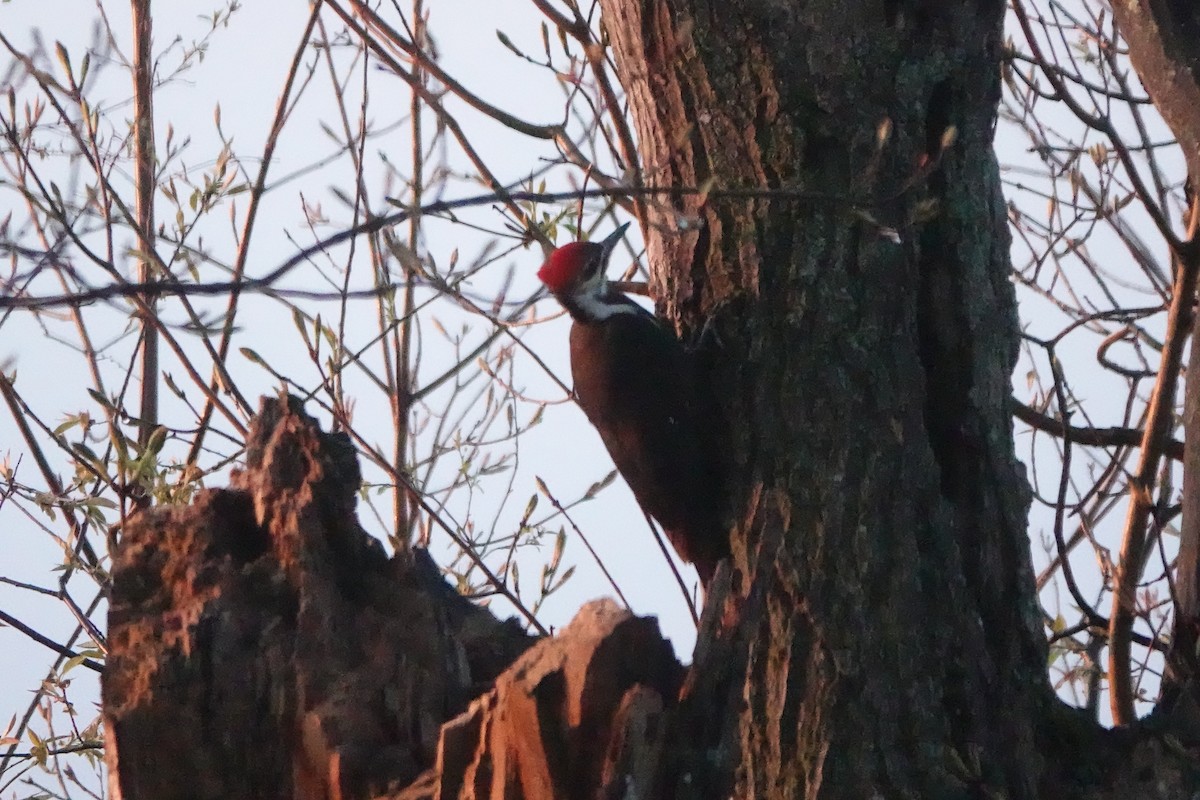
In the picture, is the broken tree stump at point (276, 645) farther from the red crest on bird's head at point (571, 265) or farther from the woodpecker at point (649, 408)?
the red crest on bird's head at point (571, 265)

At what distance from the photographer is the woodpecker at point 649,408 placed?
247cm

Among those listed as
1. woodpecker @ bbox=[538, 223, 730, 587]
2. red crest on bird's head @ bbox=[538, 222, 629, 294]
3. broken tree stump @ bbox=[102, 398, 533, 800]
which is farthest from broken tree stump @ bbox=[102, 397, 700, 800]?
red crest on bird's head @ bbox=[538, 222, 629, 294]

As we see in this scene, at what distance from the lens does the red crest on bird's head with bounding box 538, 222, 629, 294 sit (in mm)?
3230

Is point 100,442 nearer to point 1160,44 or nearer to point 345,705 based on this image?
point 345,705

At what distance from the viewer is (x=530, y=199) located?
1496 millimetres

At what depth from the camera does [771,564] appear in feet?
6.63

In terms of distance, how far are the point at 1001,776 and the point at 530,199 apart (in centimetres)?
127

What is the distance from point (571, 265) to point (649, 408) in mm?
691

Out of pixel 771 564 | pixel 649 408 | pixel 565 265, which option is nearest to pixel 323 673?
pixel 771 564

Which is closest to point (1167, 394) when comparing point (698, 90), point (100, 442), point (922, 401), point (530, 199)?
point (922, 401)

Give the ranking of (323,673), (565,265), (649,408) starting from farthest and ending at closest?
(565,265), (649,408), (323,673)

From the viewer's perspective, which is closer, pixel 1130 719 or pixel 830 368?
pixel 830 368

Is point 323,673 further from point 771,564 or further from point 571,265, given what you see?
point 571,265

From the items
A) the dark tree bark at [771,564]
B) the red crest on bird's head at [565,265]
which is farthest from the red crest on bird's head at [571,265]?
the dark tree bark at [771,564]
